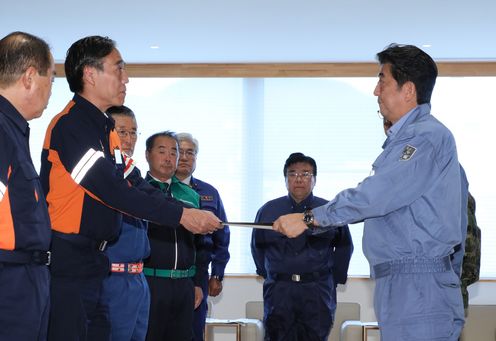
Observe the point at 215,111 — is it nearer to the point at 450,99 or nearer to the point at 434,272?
the point at 450,99

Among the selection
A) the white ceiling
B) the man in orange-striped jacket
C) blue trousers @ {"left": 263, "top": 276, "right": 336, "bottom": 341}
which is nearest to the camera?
the man in orange-striped jacket

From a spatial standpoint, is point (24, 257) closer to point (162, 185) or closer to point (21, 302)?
point (21, 302)

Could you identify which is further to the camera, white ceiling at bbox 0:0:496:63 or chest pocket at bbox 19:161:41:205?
white ceiling at bbox 0:0:496:63

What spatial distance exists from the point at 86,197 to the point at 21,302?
0.91m

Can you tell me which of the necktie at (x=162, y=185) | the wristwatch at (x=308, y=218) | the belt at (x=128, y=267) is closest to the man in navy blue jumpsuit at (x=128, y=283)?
the belt at (x=128, y=267)

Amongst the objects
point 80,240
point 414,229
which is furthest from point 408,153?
point 80,240

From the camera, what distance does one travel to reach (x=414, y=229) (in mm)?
3150

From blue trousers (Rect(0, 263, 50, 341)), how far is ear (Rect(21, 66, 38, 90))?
611 mm

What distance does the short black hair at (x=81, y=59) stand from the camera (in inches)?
153

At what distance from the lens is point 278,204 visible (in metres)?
6.91

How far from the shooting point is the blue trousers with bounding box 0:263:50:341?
2668 mm

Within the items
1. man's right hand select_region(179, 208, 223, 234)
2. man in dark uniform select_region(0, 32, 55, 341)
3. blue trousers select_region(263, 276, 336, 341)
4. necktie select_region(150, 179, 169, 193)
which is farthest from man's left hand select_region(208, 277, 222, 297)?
man in dark uniform select_region(0, 32, 55, 341)

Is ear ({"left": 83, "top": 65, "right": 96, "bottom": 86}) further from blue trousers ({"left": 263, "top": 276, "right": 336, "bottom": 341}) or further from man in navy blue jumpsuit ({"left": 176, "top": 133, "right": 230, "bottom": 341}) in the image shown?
blue trousers ({"left": 263, "top": 276, "right": 336, "bottom": 341})

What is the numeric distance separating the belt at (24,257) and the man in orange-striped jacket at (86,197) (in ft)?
1.87
